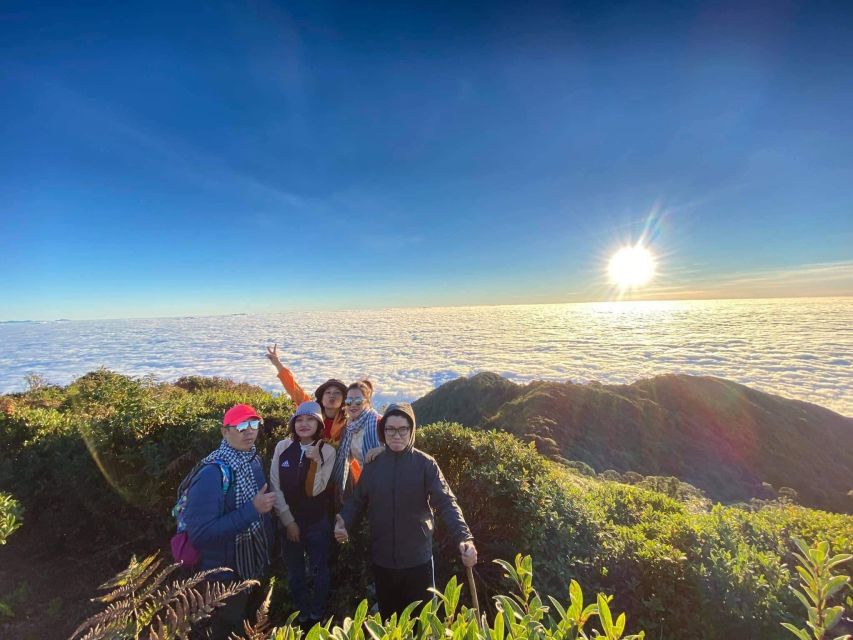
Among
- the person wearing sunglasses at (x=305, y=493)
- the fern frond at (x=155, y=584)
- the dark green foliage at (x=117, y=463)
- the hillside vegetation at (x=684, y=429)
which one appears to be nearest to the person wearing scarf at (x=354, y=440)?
the person wearing sunglasses at (x=305, y=493)

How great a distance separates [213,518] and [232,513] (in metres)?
0.14

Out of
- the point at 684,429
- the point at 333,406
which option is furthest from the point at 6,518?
the point at 684,429

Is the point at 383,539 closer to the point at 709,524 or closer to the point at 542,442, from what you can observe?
the point at 709,524

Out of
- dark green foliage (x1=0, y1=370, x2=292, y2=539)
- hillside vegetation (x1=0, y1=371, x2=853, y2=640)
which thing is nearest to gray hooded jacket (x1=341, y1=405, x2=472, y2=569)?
hillside vegetation (x1=0, y1=371, x2=853, y2=640)

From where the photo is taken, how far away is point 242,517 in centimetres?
317

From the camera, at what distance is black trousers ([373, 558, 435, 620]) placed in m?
3.43

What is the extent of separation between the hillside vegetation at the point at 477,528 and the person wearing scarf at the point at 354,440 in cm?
89

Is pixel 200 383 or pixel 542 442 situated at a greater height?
pixel 200 383

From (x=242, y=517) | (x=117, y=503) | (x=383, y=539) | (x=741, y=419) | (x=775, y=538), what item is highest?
(x=242, y=517)

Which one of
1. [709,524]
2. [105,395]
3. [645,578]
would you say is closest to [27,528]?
[105,395]

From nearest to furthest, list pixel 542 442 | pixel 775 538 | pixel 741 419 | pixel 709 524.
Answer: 1. pixel 775 538
2. pixel 709 524
3. pixel 542 442
4. pixel 741 419

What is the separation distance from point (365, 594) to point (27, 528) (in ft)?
16.8

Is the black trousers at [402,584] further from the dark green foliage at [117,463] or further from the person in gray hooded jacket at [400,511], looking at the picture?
the dark green foliage at [117,463]

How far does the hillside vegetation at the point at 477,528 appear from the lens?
3.42m
